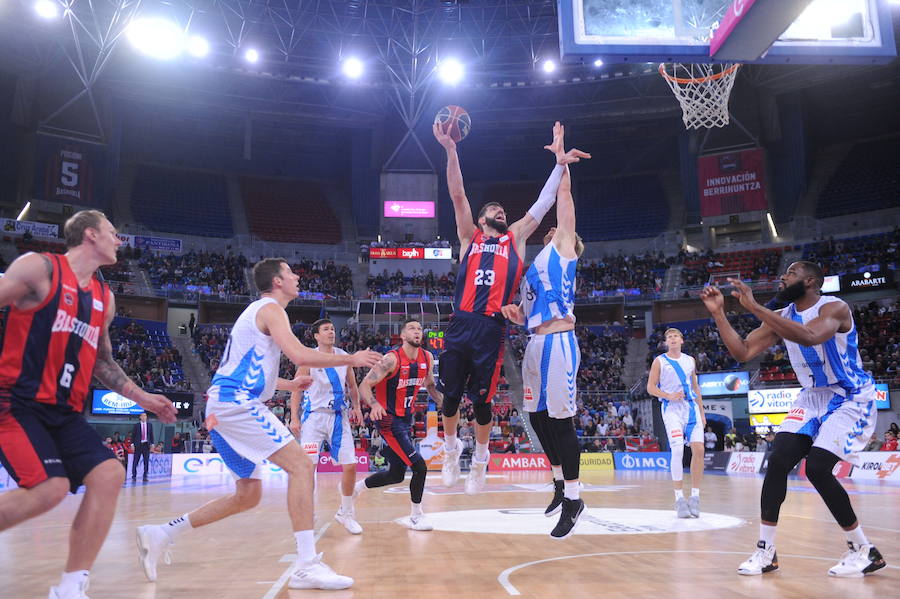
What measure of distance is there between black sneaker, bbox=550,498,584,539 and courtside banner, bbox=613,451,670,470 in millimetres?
19390

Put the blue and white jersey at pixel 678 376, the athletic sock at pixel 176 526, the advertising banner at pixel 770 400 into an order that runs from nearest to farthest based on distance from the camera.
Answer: the athletic sock at pixel 176 526 < the blue and white jersey at pixel 678 376 < the advertising banner at pixel 770 400

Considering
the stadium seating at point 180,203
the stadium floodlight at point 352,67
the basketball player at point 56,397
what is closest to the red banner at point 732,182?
the stadium floodlight at point 352,67

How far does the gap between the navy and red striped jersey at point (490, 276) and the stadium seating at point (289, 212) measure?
3552cm

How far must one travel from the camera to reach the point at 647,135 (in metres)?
41.9

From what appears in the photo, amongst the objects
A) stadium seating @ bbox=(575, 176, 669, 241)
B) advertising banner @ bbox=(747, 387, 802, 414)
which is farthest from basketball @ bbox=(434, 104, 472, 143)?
stadium seating @ bbox=(575, 176, 669, 241)

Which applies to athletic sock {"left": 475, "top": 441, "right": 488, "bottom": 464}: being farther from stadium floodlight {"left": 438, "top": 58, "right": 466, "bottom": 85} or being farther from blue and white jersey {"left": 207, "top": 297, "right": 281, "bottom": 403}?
stadium floodlight {"left": 438, "top": 58, "right": 466, "bottom": 85}

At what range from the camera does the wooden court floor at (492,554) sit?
4930mm

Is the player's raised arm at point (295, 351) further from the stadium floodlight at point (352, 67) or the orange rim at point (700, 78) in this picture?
the stadium floodlight at point (352, 67)

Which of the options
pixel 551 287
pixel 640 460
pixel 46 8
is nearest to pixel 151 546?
pixel 551 287

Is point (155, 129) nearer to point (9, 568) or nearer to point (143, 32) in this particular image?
point (143, 32)

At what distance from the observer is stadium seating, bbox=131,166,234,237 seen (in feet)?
127

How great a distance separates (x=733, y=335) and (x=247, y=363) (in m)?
3.69

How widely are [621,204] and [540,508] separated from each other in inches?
1326

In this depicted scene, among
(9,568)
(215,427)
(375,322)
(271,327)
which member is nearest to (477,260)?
(271,327)
